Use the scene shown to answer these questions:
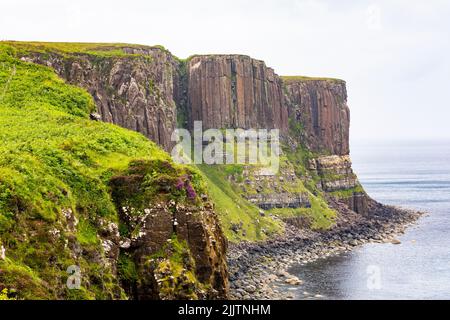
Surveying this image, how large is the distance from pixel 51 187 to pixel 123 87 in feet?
346

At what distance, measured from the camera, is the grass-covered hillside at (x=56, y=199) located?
57625 mm

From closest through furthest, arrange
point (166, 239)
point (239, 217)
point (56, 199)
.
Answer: point (56, 199)
point (166, 239)
point (239, 217)

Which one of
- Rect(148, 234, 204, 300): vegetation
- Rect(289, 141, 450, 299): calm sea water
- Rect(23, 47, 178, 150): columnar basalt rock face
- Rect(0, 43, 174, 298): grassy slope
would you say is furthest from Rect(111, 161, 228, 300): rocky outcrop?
Rect(23, 47, 178, 150): columnar basalt rock face

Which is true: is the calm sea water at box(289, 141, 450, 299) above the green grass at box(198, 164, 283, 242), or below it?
below

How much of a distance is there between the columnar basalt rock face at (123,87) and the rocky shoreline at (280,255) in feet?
121

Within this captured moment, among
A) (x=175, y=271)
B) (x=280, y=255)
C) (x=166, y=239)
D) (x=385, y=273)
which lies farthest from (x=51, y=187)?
(x=280, y=255)

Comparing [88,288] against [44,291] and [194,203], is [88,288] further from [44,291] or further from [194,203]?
[194,203]

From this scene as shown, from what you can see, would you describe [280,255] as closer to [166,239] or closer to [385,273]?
[385,273]

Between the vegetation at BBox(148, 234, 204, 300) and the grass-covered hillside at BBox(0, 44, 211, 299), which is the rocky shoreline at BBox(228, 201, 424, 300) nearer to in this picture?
the grass-covered hillside at BBox(0, 44, 211, 299)

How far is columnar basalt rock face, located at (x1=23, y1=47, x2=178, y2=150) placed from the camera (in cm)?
15012

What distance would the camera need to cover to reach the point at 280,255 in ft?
530

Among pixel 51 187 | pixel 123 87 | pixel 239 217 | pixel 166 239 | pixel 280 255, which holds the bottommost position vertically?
pixel 280 255

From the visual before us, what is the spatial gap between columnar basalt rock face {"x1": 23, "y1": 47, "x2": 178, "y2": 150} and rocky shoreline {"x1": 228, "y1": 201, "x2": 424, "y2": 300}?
37026mm

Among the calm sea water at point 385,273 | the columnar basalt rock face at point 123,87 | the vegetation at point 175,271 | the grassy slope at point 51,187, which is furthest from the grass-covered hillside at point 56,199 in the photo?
the calm sea water at point 385,273
